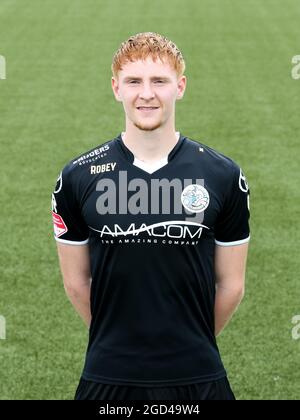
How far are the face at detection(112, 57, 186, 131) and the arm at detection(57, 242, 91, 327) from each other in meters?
0.65

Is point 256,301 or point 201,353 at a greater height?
point 201,353

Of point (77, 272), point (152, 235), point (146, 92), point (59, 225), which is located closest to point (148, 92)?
point (146, 92)

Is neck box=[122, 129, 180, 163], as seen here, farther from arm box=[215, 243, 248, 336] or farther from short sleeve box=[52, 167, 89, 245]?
arm box=[215, 243, 248, 336]

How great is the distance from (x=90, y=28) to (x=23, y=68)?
5.27 meters

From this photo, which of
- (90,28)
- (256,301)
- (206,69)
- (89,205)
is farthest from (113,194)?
(90,28)

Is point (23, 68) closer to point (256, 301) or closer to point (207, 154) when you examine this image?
point (256, 301)

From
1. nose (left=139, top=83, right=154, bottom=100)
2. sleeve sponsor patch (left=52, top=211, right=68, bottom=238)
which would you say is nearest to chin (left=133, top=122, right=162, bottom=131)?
nose (left=139, top=83, right=154, bottom=100)

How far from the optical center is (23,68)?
1723cm

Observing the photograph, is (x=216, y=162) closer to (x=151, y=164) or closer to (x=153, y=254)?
(x=151, y=164)

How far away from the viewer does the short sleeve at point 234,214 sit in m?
3.24

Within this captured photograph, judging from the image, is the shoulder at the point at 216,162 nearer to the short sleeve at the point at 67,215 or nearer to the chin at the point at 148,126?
the chin at the point at 148,126

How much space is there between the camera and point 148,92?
3045 millimetres

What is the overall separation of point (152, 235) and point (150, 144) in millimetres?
365

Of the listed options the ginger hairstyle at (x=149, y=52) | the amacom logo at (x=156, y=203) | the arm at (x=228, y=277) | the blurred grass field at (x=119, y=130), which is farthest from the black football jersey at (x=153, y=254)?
the blurred grass field at (x=119, y=130)
